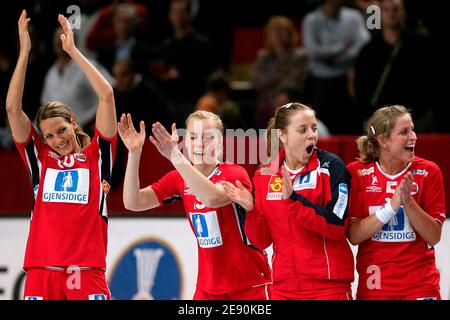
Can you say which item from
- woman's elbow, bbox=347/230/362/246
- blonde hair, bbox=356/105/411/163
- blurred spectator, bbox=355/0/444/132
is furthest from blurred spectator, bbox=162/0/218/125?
woman's elbow, bbox=347/230/362/246

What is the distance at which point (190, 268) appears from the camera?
324 inches

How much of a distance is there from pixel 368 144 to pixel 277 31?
4.38 meters

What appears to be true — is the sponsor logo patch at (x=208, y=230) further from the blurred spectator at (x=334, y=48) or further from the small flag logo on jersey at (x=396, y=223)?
the blurred spectator at (x=334, y=48)

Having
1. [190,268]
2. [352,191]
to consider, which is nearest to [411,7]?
[190,268]

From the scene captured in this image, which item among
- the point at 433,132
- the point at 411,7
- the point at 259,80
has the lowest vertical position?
the point at 433,132

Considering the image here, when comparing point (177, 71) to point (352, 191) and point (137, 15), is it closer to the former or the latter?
point (137, 15)

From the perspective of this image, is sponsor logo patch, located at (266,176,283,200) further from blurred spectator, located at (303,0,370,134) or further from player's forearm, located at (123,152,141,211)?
blurred spectator, located at (303,0,370,134)

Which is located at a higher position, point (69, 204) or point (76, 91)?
point (76, 91)

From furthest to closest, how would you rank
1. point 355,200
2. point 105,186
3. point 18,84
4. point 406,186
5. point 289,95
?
point 289,95
point 105,186
point 18,84
point 355,200
point 406,186

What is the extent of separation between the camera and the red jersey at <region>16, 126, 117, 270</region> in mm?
6137

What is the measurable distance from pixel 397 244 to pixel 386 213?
0.92 feet

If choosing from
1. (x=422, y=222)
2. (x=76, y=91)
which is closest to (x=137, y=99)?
(x=76, y=91)

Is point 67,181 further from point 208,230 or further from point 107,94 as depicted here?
point 208,230

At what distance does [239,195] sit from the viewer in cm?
591
